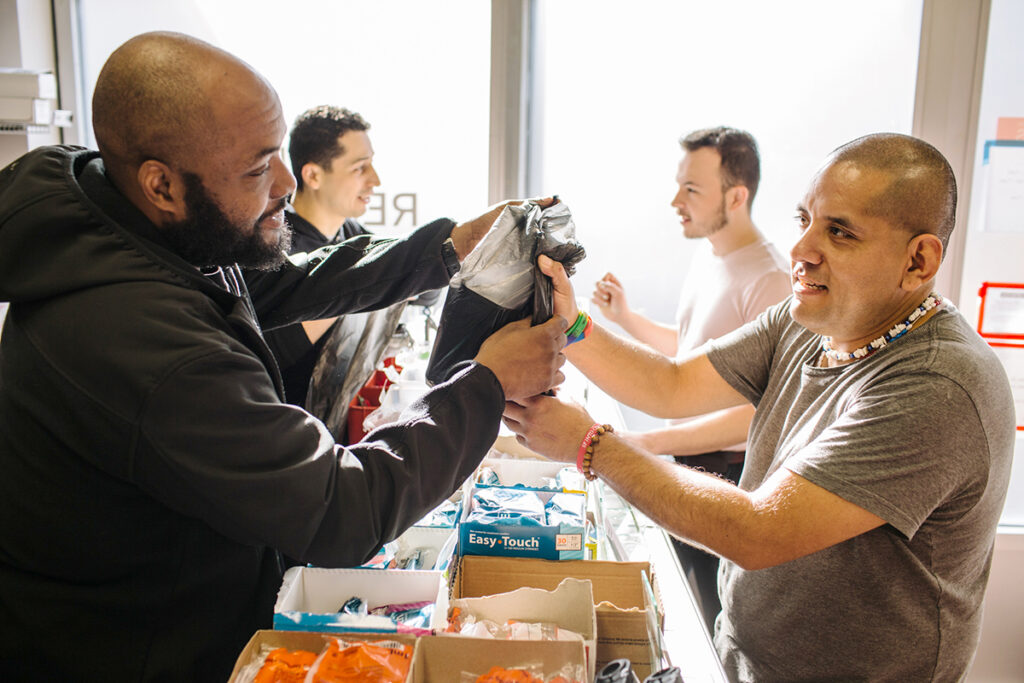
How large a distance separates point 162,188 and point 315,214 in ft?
5.55

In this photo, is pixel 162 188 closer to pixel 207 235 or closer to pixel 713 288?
pixel 207 235

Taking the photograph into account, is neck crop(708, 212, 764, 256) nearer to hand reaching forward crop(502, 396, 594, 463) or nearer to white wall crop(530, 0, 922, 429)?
white wall crop(530, 0, 922, 429)

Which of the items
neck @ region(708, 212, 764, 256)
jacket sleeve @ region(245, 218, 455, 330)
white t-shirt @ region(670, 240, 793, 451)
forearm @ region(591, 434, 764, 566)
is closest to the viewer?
forearm @ region(591, 434, 764, 566)

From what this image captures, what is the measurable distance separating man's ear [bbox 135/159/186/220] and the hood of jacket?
0.08m

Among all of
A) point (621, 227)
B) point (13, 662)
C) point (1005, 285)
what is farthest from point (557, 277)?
point (1005, 285)

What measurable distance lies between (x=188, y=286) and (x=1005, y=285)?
3242mm

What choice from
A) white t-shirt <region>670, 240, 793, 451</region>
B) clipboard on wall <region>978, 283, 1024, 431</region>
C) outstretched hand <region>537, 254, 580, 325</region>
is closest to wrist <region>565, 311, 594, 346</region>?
outstretched hand <region>537, 254, 580, 325</region>

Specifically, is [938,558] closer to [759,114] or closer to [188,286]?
[188,286]

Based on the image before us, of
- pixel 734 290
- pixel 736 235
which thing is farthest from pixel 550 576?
pixel 736 235

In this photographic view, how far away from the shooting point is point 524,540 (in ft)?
4.14

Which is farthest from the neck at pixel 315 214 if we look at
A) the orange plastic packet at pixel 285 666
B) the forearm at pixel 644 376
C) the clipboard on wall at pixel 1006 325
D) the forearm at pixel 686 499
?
the clipboard on wall at pixel 1006 325

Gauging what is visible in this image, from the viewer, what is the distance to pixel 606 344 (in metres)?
1.91

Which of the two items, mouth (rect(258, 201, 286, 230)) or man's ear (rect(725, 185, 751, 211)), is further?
man's ear (rect(725, 185, 751, 211))

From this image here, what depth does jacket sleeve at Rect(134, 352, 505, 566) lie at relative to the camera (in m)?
0.87
